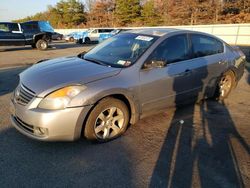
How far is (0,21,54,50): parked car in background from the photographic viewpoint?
16.4 m

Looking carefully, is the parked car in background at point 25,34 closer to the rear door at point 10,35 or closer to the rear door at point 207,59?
the rear door at point 10,35

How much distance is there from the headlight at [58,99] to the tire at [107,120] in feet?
1.24

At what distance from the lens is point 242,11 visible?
3328 cm

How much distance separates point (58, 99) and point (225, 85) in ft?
13.4

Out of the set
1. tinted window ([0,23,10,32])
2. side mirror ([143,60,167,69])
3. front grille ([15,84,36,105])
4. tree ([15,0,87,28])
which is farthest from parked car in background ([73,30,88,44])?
tree ([15,0,87,28])

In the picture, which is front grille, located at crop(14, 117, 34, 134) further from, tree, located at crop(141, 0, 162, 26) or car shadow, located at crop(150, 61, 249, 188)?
tree, located at crop(141, 0, 162, 26)

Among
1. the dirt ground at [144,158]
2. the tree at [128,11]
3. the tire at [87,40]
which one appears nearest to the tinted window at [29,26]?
the tire at [87,40]

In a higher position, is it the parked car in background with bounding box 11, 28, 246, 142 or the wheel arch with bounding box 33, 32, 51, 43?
the parked car in background with bounding box 11, 28, 246, 142

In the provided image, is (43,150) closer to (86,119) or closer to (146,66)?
(86,119)

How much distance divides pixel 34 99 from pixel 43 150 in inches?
27.9

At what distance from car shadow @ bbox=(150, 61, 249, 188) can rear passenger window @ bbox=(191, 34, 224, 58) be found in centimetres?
54

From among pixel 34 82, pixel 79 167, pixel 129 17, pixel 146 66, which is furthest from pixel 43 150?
pixel 129 17

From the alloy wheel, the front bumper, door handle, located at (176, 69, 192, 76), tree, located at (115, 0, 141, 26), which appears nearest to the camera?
the front bumper

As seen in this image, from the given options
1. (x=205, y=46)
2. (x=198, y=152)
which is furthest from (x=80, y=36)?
(x=198, y=152)
